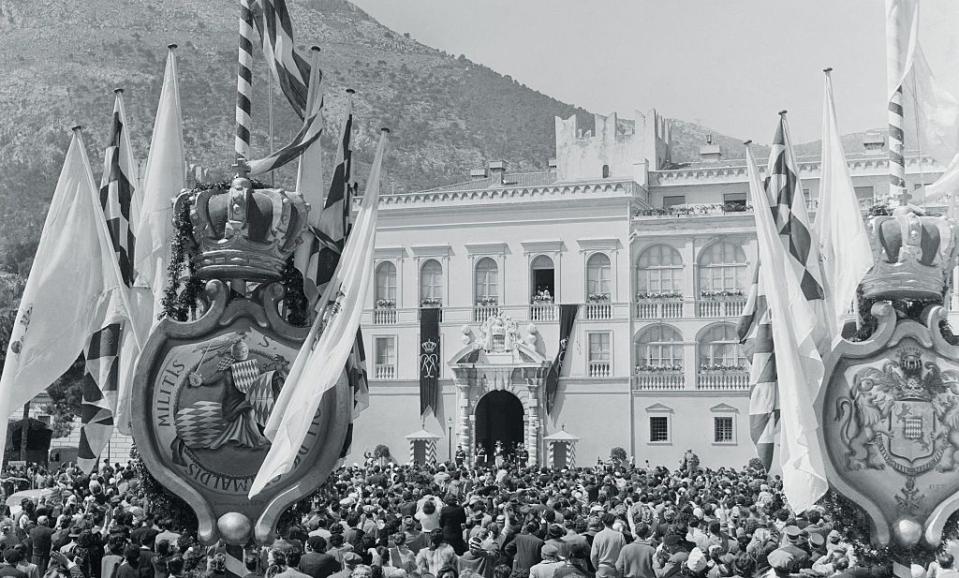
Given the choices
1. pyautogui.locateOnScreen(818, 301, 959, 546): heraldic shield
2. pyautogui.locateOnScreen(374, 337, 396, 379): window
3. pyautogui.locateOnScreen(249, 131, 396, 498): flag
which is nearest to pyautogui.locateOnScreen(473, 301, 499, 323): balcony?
pyautogui.locateOnScreen(374, 337, 396, 379): window

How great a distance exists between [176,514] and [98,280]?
3000 mm

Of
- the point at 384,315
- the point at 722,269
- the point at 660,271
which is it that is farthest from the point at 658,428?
the point at 384,315

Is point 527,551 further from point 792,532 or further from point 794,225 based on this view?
point 794,225

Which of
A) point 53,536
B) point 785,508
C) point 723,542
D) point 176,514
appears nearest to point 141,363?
point 176,514

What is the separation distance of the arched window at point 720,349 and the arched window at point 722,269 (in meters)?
1.52

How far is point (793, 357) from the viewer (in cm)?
1382

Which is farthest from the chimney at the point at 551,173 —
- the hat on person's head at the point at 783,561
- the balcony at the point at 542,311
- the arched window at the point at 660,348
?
the hat on person's head at the point at 783,561

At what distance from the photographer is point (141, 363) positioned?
13.6 m

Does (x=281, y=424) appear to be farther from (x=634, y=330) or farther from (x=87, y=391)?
(x=634, y=330)

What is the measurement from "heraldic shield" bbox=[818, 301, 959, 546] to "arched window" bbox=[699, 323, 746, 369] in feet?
114

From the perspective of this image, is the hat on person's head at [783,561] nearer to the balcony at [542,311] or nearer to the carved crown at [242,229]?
the carved crown at [242,229]

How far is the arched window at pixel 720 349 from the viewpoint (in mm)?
48844

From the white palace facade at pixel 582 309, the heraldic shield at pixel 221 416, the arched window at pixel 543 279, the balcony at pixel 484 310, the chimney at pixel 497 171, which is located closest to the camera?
the heraldic shield at pixel 221 416

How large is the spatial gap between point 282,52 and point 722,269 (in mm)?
36490
